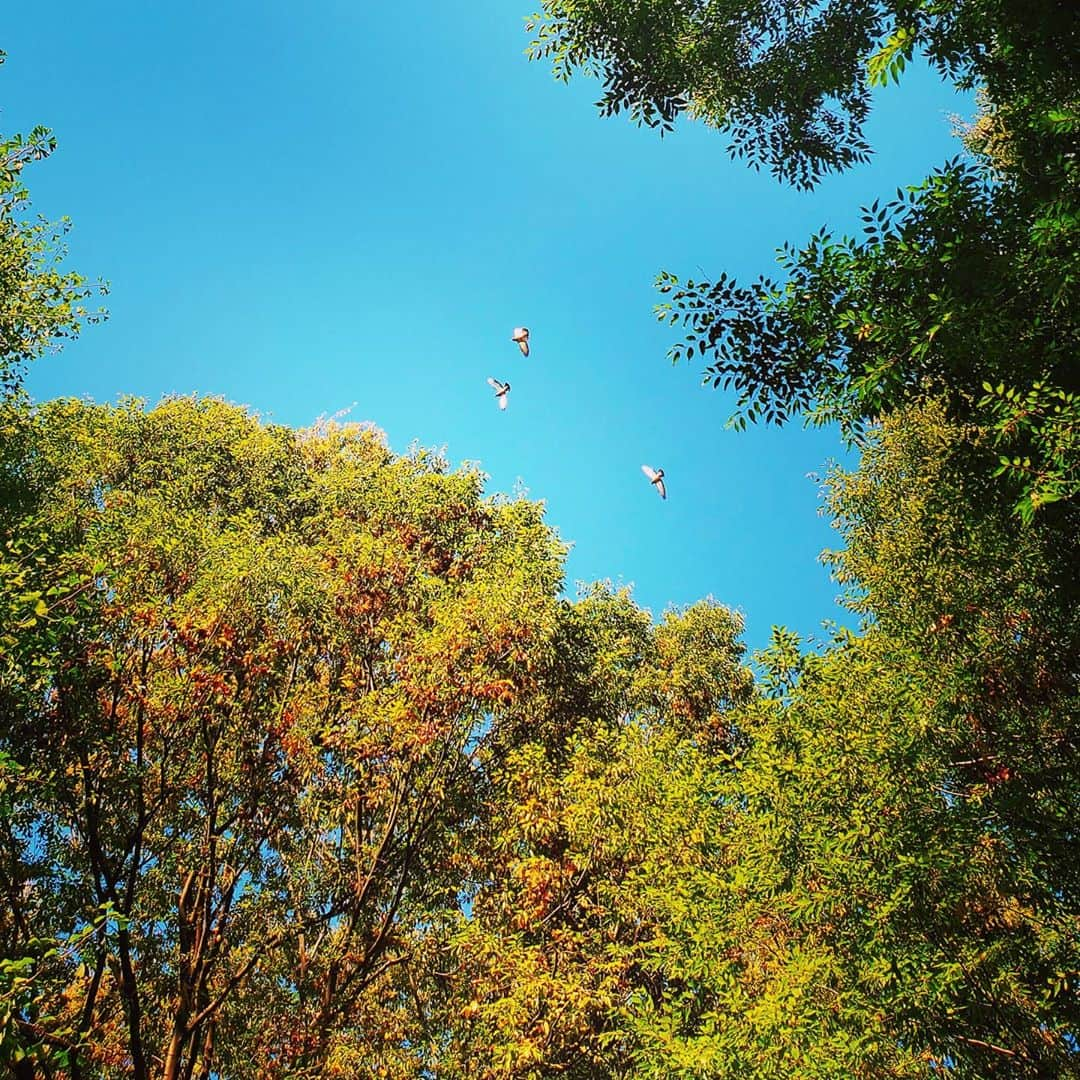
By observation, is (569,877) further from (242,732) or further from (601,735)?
(242,732)

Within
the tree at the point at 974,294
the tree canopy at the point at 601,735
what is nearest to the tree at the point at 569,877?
the tree canopy at the point at 601,735

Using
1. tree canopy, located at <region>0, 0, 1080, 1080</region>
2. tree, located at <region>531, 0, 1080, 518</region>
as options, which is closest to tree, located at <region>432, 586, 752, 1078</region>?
tree canopy, located at <region>0, 0, 1080, 1080</region>

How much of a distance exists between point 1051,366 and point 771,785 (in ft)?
21.6

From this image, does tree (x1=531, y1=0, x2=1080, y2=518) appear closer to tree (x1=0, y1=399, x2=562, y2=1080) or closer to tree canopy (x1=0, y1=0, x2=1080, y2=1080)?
tree canopy (x1=0, y1=0, x2=1080, y2=1080)

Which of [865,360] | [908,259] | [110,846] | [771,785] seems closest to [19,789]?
[110,846]

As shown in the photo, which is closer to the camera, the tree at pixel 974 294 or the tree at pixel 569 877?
the tree at pixel 974 294

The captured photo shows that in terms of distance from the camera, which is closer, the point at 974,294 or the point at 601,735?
the point at 974,294

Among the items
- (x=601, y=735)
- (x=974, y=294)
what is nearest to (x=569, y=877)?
(x=601, y=735)

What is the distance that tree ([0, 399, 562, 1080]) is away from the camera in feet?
34.7

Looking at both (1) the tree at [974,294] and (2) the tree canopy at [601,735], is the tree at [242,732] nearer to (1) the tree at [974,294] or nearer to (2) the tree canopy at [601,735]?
(2) the tree canopy at [601,735]

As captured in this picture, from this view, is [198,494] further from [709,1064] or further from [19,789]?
[709,1064]

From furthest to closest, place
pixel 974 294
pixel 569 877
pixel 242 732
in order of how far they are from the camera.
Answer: pixel 569 877 → pixel 242 732 → pixel 974 294

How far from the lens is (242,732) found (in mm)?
11930

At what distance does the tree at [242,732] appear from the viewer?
34.7 ft
